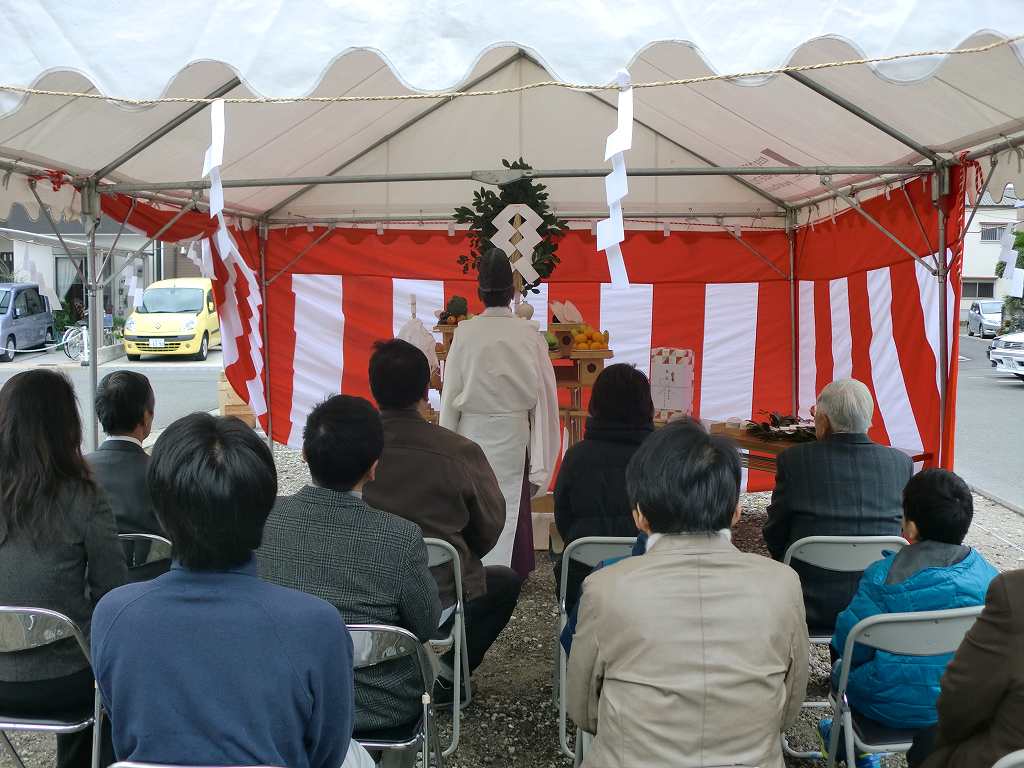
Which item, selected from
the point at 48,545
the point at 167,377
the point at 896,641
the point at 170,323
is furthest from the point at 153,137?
the point at 170,323

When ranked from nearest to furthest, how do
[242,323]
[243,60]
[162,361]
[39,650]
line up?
[39,650]
[243,60]
[242,323]
[162,361]

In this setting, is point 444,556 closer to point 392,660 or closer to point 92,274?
point 392,660

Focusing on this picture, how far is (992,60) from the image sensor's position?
113 inches

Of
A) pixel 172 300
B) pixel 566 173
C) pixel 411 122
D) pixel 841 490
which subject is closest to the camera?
pixel 841 490

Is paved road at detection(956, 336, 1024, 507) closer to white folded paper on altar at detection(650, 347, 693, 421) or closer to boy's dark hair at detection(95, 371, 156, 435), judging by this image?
white folded paper on altar at detection(650, 347, 693, 421)

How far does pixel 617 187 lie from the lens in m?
1.97

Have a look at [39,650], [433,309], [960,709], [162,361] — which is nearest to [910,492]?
[960,709]

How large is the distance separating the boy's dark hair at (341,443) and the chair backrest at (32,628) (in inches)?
23.6

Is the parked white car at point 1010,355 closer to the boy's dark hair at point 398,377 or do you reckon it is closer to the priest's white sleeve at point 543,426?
the priest's white sleeve at point 543,426

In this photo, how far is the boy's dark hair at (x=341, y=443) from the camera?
1.82m

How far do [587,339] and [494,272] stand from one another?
1.34 m

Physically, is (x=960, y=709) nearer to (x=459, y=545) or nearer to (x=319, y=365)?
(x=459, y=545)

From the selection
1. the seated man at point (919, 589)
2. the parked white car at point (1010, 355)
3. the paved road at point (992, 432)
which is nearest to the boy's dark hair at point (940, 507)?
the seated man at point (919, 589)

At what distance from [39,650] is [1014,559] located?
15.8 ft
